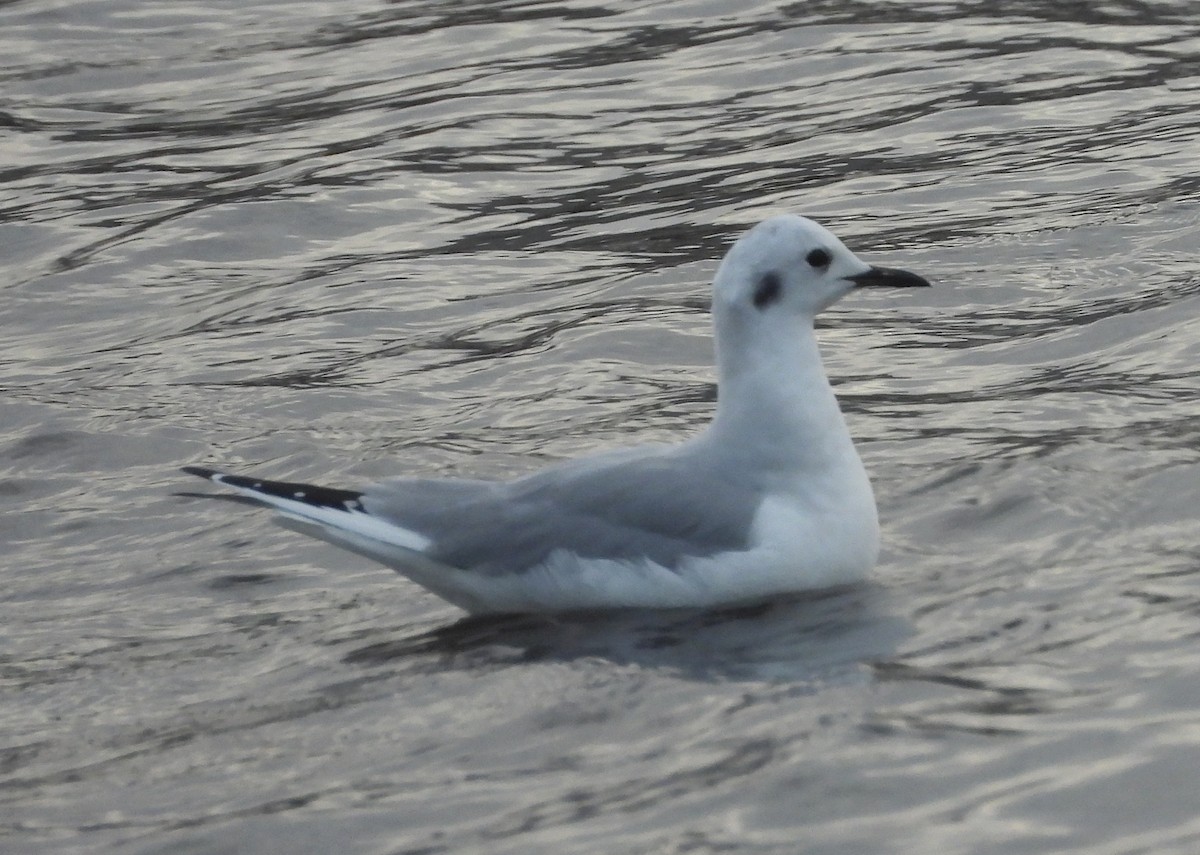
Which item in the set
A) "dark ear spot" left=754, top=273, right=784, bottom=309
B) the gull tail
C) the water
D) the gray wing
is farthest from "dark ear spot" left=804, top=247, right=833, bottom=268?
the gull tail

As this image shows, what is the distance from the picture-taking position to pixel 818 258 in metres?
6.82

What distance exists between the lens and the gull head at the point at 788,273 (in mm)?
6750

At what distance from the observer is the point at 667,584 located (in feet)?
21.5

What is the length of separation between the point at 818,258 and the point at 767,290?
203 mm

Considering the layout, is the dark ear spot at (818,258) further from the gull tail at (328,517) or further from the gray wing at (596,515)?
the gull tail at (328,517)

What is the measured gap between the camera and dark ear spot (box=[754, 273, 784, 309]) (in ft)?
22.2

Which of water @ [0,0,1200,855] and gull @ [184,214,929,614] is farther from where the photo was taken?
gull @ [184,214,929,614]

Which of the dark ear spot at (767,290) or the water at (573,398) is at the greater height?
the dark ear spot at (767,290)

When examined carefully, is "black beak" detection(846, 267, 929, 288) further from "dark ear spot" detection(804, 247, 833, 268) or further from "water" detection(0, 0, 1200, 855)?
"water" detection(0, 0, 1200, 855)

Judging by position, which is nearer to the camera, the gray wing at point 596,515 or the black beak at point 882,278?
the gray wing at point 596,515

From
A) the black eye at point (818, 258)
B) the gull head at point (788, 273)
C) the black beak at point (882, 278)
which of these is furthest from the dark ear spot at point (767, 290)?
the black beak at point (882, 278)

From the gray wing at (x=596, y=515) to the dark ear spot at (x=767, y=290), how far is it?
567 mm

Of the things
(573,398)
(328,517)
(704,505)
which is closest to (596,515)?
(704,505)

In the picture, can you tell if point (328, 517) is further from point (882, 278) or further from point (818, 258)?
point (882, 278)
